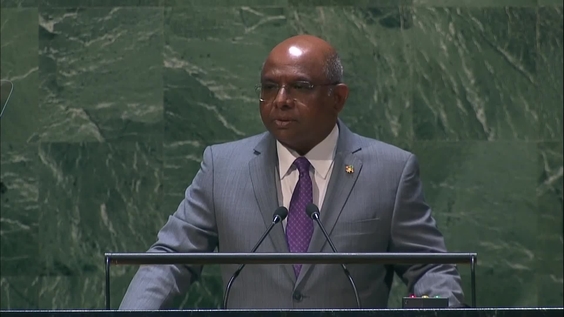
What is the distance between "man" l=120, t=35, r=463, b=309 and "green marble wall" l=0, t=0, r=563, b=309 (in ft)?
4.22

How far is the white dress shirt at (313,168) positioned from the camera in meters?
4.58

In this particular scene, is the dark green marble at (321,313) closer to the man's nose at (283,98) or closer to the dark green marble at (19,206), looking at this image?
the man's nose at (283,98)

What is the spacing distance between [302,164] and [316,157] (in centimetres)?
9

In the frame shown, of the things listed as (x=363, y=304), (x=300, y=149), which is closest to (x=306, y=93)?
(x=300, y=149)

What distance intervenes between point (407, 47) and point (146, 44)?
131cm

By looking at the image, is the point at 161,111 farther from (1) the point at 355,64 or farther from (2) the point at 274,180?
(2) the point at 274,180

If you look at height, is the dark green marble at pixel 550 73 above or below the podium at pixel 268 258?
above

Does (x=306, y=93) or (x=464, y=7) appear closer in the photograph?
(x=306, y=93)

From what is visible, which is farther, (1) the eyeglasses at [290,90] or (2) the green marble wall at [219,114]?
(2) the green marble wall at [219,114]

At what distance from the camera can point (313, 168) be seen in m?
4.60

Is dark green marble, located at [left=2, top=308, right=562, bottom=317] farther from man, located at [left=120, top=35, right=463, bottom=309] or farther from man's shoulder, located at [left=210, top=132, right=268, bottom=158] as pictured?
man's shoulder, located at [left=210, top=132, right=268, bottom=158]

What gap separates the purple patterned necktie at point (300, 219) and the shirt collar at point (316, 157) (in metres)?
0.07

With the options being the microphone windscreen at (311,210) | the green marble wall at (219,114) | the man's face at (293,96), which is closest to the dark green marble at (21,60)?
the green marble wall at (219,114)

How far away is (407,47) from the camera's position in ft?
19.4
